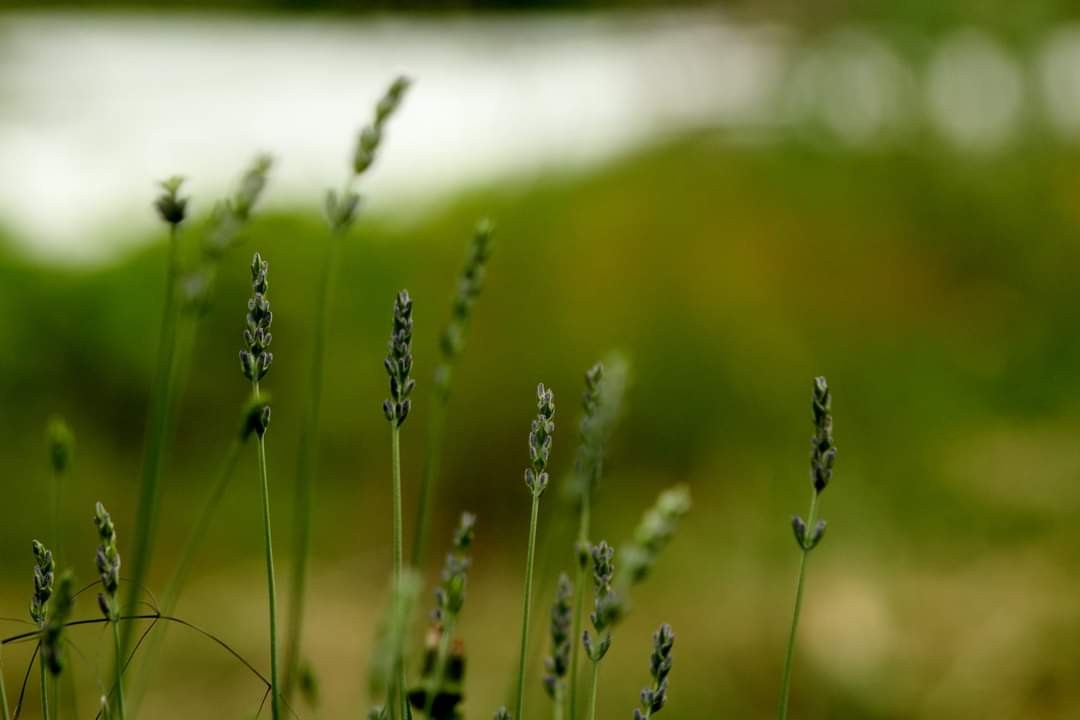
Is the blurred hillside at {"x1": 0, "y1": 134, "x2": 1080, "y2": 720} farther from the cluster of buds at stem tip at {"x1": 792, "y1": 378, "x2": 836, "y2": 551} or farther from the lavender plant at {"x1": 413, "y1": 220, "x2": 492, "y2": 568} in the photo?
the cluster of buds at stem tip at {"x1": 792, "y1": 378, "x2": 836, "y2": 551}

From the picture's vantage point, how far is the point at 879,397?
91.0 inches

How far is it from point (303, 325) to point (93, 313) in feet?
1.61

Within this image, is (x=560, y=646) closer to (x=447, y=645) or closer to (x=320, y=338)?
(x=447, y=645)

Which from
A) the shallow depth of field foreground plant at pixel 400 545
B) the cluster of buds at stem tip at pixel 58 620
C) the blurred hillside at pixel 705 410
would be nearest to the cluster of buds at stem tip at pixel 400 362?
the shallow depth of field foreground plant at pixel 400 545

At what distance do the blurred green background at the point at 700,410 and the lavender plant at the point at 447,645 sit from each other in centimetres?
100

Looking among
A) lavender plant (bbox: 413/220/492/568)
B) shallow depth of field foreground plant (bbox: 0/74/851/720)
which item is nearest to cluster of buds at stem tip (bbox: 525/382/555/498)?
shallow depth of field foreground plant (bbox: 0/74/851/720)

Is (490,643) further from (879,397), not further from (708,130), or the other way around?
(708,130)

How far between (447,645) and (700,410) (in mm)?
1980

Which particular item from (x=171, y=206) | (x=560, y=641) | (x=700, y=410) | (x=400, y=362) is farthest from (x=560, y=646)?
(x=700, y=410)

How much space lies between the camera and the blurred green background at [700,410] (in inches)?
60.9

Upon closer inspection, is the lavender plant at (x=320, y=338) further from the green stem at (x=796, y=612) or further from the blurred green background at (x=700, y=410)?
the blurred green background at (x=700, y=410)

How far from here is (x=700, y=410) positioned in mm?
2281

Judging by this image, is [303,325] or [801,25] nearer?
[303,325]

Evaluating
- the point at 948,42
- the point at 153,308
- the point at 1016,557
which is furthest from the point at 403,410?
the point at 948,42
